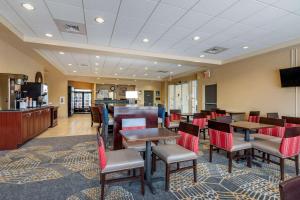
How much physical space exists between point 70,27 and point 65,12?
0.71 m

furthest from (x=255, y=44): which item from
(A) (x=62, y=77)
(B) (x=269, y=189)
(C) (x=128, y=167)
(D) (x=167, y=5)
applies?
(A) (x=62, y=77)

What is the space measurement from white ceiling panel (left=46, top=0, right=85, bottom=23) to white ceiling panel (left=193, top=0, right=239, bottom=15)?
242 centimetres

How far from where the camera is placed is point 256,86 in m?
6.25

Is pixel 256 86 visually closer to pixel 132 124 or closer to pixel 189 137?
pixel 189 137

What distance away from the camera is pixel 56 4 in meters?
3.23

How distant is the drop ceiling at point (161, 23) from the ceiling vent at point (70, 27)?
10 cm

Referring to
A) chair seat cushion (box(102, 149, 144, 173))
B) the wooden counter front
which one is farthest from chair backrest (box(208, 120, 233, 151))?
the wooden counter front

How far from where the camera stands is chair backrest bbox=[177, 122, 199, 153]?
2.70 metres

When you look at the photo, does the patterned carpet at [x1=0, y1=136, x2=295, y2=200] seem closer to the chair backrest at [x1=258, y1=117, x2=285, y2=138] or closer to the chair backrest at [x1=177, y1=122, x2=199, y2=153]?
the chair backrest at [x1=177, y1=122, x2=199, y2=153]

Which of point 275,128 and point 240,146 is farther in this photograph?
point 275,128

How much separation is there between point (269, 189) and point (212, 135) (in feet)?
4.21

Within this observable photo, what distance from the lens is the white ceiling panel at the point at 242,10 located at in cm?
313

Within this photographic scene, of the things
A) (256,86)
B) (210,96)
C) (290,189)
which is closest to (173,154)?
(290,189)

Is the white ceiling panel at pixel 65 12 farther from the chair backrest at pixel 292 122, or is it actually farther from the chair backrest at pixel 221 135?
the chair backrest at pixel 292 122
